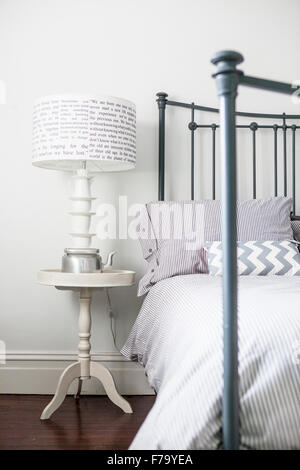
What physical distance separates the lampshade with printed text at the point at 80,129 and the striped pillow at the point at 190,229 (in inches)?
11.5

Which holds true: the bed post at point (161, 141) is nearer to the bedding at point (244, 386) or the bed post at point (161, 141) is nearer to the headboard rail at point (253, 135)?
the headboard rail at point (253, 135)

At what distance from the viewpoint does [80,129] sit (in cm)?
214

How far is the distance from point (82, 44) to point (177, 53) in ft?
1.53

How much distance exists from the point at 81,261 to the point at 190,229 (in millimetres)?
460

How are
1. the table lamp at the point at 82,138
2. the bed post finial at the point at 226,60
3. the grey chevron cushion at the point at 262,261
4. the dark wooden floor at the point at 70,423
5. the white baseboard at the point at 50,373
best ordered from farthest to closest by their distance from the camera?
the white baseboard at the point at 50,373
the table lamp at the point at 82,138
the grey chevron cushion at the point at 262,261
the dark wooden floor at the point at 70,423
the bed post finial at the point at 226,60

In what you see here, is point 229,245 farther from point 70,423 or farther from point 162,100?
point 162,100

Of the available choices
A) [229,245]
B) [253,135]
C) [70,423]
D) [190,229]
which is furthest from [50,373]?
[229,245]

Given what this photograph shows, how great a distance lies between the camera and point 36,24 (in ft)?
8.66

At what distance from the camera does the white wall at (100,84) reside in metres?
2.60

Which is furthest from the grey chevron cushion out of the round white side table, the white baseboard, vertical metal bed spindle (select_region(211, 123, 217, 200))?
the white baseboard

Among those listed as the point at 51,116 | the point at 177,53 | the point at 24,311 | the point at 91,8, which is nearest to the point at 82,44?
the point at 91,8

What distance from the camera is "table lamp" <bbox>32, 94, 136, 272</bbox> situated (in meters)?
2.14

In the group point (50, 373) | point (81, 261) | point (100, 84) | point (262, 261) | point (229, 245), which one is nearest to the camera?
point (229, 245)

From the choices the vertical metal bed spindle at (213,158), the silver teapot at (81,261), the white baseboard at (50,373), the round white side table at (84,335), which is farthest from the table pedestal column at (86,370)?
the vertical metal bed spindle at (213,158)
